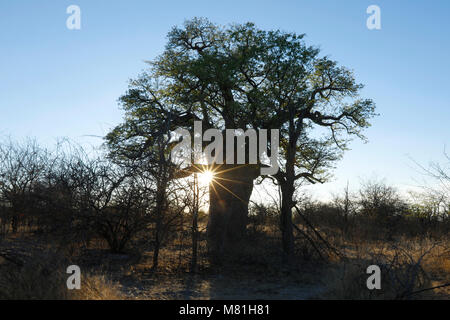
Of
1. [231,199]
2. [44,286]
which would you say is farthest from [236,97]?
[44,286]

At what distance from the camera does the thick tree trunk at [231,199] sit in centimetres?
1267

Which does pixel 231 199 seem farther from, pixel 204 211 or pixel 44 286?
pixel 44 286

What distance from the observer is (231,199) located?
1309 cm

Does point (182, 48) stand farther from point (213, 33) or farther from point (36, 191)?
point (36, 191)

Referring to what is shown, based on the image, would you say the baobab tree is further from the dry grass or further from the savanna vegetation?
the dry grass

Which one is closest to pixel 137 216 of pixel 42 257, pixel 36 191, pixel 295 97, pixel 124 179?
pixel 124 179

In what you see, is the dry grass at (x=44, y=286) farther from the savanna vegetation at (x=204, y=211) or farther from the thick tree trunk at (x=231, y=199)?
the thick tree trunk at (x=231, y=199)

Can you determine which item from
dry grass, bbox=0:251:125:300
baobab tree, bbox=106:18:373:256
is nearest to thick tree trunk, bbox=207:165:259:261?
baobab tree, bbox=106:18:373:256

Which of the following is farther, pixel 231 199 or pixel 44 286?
pixel 231 199

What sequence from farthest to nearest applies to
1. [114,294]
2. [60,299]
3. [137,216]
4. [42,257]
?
[137,216], [42,257], [114,294], [60,299]

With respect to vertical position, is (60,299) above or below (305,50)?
below

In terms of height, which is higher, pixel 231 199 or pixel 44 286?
pixel 231 199

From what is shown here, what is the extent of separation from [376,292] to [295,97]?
26.7 feet

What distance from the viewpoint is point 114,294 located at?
549 cm
